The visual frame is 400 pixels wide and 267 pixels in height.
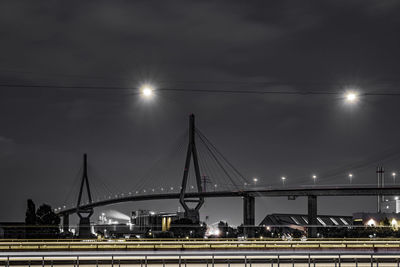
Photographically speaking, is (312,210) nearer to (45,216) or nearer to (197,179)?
(197,179)

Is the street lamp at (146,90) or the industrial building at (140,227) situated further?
the industrial building at (140,227)

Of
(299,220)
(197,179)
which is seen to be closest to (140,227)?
(197,179)

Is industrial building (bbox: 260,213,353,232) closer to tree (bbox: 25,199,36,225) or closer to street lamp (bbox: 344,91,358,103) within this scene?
tree (bbox: 25,199,36,225)

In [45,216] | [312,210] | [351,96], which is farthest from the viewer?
[312,210]

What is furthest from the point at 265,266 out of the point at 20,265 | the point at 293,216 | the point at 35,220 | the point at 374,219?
the point at 293,216

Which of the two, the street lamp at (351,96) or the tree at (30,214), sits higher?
the street lamp at (351,96)

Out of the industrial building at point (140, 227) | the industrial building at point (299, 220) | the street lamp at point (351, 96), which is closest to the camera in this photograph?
the street lamp at point (351, 96)

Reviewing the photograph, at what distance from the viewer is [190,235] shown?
6662 centimetres

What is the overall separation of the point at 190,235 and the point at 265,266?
41.6m

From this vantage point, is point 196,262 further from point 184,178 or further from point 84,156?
point 84,156

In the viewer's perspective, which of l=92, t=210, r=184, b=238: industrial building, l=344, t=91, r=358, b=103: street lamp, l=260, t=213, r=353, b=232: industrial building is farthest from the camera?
l=260, t=213, r=353, b=232: industrial building

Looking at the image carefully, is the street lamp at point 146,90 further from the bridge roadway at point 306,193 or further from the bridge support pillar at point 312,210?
the bridge support pillar at point 312,210

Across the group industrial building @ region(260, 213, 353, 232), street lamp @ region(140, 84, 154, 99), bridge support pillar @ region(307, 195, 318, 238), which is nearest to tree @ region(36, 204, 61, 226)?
bridge support pillar @ region(307, 195, 318, 238)

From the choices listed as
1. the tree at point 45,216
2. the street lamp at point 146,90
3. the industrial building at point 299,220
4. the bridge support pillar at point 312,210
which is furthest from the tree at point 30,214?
the industrial building at point 299,220
